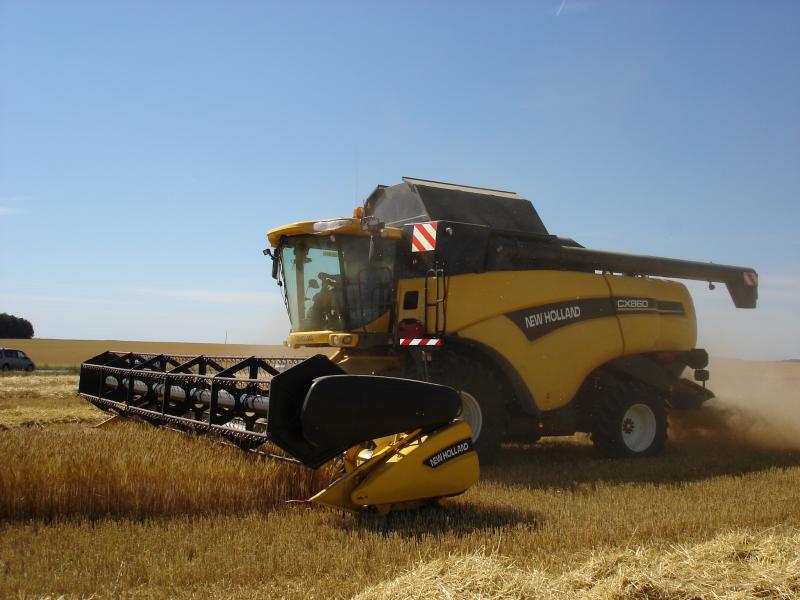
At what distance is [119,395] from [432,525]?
4.56 m

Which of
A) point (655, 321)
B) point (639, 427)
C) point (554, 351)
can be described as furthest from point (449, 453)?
point (655, 321)

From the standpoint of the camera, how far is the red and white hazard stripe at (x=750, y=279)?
10.5 metres

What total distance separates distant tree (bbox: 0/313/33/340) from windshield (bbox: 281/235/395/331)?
57940 mm

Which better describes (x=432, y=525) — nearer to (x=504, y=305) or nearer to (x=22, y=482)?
(x=22, y=482)

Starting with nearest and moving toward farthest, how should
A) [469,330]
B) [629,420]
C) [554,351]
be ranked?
[469,330] < [554,351] < [629,420]

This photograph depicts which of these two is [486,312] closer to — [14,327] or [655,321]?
[655,321]

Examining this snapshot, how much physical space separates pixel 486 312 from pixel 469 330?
28cm

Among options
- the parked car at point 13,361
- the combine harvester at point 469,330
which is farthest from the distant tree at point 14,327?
the combine harvester at point 469,330

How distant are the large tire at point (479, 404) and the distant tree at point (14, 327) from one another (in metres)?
59.1

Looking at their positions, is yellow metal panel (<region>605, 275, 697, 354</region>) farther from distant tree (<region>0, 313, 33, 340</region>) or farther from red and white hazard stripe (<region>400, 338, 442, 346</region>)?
distant tree (<region>0, 313, 33, 340</region>)

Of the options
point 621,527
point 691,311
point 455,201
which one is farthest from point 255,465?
point 691,311

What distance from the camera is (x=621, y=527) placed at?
467 cm

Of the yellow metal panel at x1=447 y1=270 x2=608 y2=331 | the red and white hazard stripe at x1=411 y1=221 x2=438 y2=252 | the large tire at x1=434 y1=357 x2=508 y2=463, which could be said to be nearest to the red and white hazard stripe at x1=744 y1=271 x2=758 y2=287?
the yellow metal panel at x1=447 y1=270 x2=608 y2=331

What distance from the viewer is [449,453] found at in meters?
4.91
